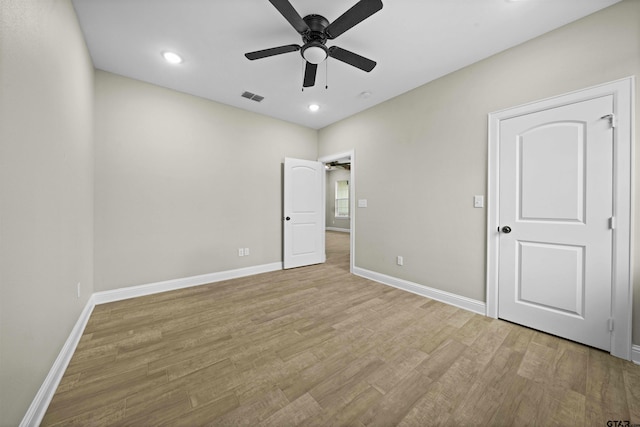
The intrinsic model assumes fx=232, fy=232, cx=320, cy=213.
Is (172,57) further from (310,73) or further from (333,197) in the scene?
(333,197)

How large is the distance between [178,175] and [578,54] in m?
4.52

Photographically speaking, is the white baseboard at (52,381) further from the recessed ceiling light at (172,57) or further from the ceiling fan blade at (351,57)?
the ceiling fan blade at (351,57)

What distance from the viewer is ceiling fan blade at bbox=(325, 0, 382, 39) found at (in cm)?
154

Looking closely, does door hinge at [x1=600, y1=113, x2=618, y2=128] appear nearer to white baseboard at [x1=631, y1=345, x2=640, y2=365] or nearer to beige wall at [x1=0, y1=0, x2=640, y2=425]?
beige wall at [x1=0, y1=0, x2=640, y2=425]

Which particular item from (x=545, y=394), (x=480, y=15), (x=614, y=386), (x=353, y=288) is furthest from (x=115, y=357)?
(x=480, y=15)

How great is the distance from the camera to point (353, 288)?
10.9ft

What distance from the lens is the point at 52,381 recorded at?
56.4 inches

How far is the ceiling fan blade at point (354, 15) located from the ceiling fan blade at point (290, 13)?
0.20 metres

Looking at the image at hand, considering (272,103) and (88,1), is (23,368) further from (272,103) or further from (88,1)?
Answer: (272,103)

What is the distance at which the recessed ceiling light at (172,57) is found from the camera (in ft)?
8.22

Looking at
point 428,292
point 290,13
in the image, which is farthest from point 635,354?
point 290,13

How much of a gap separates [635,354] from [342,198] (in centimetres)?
892

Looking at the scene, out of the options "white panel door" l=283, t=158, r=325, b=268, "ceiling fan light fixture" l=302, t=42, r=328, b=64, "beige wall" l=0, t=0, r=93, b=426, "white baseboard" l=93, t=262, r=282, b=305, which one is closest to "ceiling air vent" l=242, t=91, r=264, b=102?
"white panel door" l=283, t=158, r=325, b=268

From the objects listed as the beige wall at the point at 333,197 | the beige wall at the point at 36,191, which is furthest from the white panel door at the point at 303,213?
the beige wall at the point at 333,197
